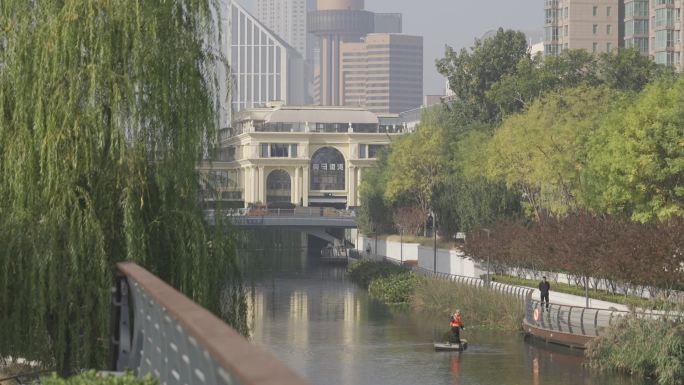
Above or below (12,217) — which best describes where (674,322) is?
below

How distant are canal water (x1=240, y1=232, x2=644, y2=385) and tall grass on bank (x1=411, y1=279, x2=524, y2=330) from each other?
3.35 ft

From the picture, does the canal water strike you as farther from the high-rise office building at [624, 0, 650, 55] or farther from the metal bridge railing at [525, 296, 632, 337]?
the high-rise office building at [624, 0, 650, 55]

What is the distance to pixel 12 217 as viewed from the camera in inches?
874

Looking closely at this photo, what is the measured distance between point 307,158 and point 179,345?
177 metres

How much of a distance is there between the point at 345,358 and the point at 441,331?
1104cm

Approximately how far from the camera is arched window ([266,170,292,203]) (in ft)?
620

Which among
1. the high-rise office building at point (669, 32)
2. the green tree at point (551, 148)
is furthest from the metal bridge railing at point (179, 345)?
the high-rise office building at point (669, 32)

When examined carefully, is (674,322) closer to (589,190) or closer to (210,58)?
(210,58)

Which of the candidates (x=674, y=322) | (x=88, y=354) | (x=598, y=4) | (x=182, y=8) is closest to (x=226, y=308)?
(x=88, y=354)

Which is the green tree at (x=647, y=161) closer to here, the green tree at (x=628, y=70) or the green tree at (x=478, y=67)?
the green tree at (x=628, y=70)

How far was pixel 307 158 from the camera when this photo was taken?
18788 cm

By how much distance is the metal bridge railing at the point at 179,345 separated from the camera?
7.98 metres

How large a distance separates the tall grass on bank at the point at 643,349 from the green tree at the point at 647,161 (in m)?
17.2

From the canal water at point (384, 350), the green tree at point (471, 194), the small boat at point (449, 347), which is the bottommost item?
the canal water at point (384, 350)
